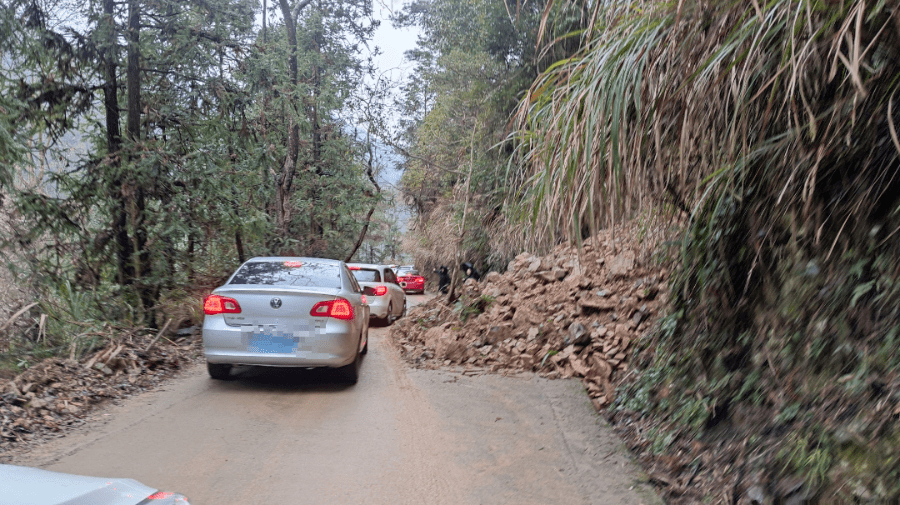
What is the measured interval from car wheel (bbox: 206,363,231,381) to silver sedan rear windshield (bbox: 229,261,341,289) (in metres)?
1.00

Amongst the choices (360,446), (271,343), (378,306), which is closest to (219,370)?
(271,343)

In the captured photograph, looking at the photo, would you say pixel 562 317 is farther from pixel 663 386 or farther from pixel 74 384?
pixel 74 384

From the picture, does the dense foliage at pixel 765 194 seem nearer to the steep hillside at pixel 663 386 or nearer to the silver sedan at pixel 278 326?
the steep hillside at pixel 663 386

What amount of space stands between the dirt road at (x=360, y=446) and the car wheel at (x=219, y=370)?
6.7 inches

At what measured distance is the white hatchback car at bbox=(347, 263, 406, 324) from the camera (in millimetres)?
15289

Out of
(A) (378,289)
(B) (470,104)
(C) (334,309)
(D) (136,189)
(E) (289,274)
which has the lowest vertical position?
(A) (378,289)

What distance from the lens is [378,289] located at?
15.3m

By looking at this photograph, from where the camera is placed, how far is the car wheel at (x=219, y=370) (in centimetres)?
756

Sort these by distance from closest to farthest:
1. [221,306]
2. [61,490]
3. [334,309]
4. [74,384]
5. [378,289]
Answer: [61,490]
[74,384]
[221,306]
[334,309]
[378,289]

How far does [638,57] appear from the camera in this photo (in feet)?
13.2

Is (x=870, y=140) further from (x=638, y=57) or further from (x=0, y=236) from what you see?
(x=0, y=236)

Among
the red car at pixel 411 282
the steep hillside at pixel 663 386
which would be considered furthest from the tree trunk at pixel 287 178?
the red car at pixel 411 282

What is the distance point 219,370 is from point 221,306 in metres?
1.02

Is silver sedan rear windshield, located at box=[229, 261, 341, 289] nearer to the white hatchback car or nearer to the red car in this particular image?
the white hatchback car
